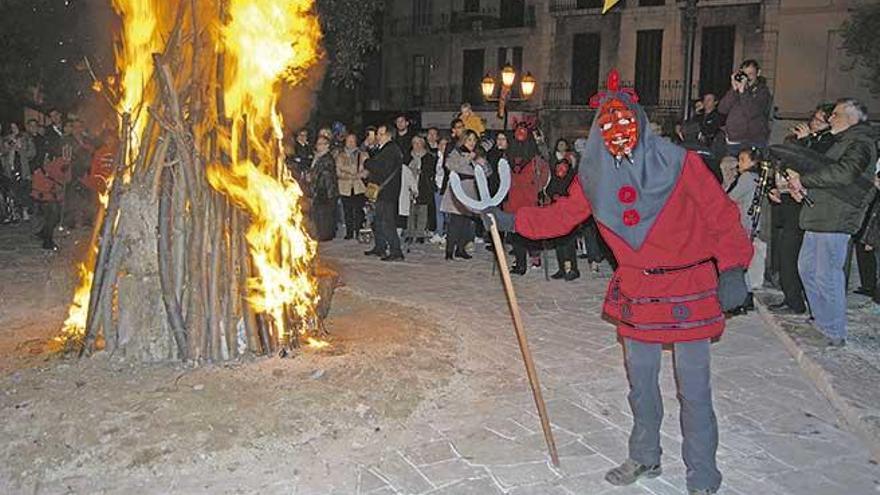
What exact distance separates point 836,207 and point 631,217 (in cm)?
383

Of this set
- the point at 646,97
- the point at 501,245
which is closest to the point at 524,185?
the point at 501,245

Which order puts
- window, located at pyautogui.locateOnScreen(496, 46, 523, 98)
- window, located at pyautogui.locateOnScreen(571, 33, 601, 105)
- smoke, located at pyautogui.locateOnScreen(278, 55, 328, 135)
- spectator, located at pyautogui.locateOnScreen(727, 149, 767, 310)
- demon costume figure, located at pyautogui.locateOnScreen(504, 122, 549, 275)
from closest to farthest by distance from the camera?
spectator, located at pyautogui.locateOnScreen(727, 149, 767, 310), demon costume figure, located at pyautogui.locateOnScreen(504, 122, 549, 275), smoke, located at pyautogui.locateOnScreen(278, 55, 328, 135), window, located at pyautogui.locateOnScreen(571, 33, 601, 105), window, located at pyautogui.locateOnScreen(496, 46, 523, 98)

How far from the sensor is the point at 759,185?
8.96 metres

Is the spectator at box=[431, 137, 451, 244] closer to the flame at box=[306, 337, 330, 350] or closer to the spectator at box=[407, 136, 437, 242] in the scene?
the spectator at box=[407, 136, 437, 242]

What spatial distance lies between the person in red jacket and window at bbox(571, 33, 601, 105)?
29893mm

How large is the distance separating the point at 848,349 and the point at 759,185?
2.68 metres

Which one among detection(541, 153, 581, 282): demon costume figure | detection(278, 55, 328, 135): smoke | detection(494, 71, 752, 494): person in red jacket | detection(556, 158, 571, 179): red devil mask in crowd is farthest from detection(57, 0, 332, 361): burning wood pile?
detection(278, 55, 328, 135): smoke

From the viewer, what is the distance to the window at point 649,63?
3142 centimetres

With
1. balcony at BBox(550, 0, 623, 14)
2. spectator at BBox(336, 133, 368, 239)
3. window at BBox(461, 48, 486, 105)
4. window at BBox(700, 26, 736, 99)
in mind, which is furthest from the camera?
window at BBox(461, 48, 486, 105)

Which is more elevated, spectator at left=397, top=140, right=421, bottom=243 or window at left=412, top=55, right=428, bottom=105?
window at left=412, top=55, right=428, bottom=105

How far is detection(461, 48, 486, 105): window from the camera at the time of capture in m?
36.2

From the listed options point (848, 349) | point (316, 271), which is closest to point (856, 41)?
point (848, 349)

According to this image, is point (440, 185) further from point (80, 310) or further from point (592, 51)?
point (592, 51)

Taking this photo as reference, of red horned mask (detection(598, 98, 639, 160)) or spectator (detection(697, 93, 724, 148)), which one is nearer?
red horned mask (detection(598, 98, 639, 160))
